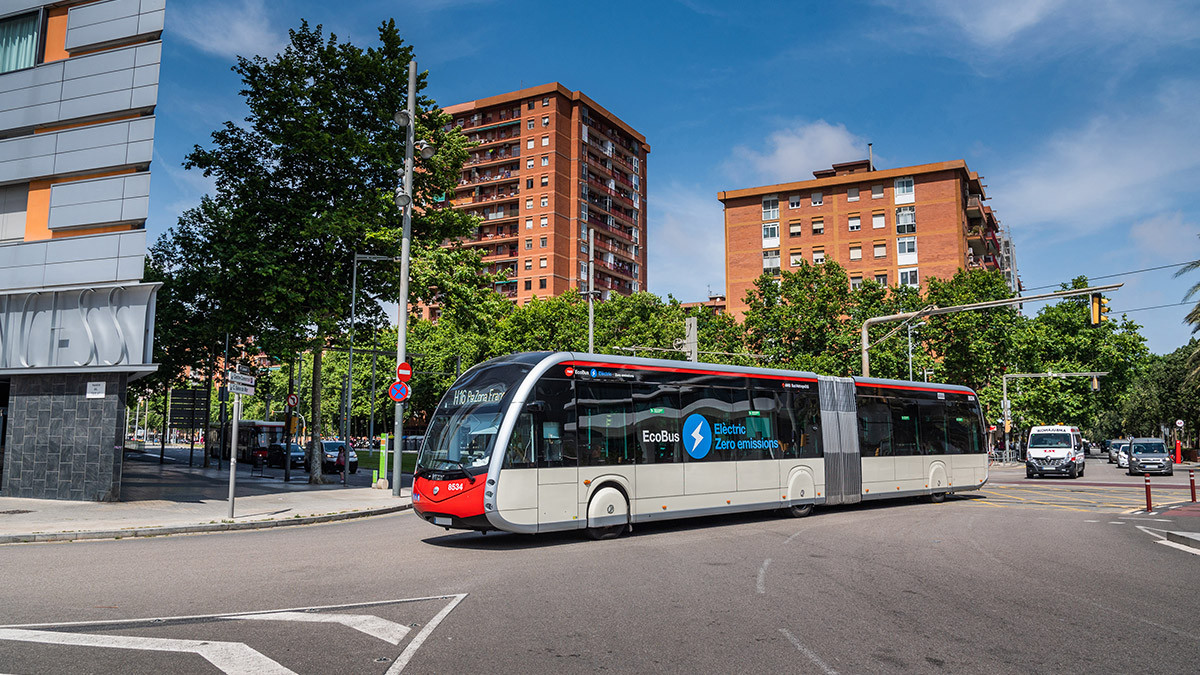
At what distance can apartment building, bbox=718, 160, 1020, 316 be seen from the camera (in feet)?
221

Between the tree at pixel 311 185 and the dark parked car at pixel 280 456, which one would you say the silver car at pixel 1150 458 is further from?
the dark parked car at pixel 280 456

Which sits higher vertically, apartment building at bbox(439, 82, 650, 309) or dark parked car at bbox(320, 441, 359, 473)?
apartment building at bbox(439, 82, 650, 309)

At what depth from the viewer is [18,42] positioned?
19031 millimetres

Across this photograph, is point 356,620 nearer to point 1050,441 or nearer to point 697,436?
point 697,436

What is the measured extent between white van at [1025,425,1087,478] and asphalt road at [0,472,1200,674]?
2278cm

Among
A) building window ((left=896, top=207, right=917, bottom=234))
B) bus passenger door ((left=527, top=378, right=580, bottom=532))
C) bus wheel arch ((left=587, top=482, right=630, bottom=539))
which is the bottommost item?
bus wheel arch ((left=587, top=482, right=630, bottom=539))

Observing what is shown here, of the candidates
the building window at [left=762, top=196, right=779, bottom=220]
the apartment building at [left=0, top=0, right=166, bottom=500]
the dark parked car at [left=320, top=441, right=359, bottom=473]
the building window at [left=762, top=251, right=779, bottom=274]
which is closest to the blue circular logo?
the apartment building at [left=0, top=0, right=166, bottom=500]

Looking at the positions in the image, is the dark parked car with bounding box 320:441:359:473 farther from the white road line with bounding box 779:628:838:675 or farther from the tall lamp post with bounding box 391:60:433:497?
the white road line with bounding box 779:628:838:675

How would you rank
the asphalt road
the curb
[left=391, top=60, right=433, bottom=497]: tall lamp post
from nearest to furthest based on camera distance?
1. the asphalt road
2. the curb
3. [left=391, top=60, right=433, bottom=497]: tall lamp post

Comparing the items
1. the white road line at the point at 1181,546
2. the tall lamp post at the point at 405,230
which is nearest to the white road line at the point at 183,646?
the white road line at the point at 1181,546

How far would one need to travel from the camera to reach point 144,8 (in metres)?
18.3

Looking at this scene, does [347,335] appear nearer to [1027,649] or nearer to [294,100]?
[294,100]

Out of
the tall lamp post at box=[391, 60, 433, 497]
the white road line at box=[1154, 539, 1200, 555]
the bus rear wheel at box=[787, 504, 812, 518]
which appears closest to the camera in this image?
the white road line at box=[1154, 539, 1200, 555]

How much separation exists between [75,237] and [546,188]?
203 ft
